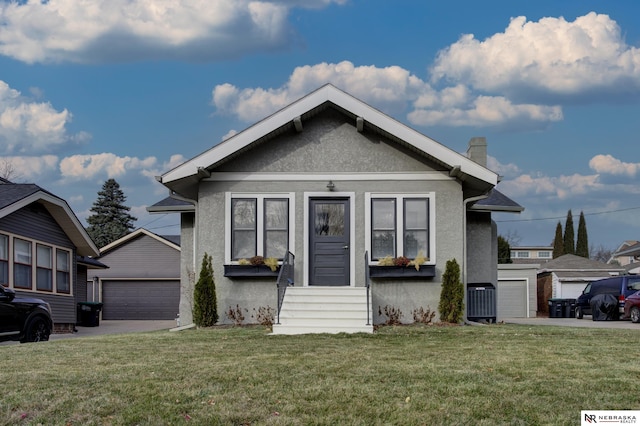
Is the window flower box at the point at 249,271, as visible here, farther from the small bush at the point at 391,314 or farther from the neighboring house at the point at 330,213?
the small bush at the point at 391,314

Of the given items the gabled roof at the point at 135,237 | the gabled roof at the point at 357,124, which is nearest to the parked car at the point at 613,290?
the gabled roof at the point at 357,124

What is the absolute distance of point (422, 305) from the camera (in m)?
17.4

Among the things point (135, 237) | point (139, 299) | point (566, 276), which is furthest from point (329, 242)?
point (566, 276)

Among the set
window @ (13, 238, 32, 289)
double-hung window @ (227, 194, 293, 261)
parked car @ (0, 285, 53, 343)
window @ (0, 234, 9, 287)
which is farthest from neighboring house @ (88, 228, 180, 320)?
double-hung window @ (227, 194, 293, 261)

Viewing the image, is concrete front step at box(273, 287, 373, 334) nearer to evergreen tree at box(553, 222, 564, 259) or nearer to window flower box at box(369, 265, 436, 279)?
window flower box at box(369, 265, 436, 279)

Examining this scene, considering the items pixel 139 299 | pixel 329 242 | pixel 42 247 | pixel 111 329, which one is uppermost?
pixel 329 242

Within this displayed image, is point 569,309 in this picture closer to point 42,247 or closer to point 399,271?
point 399,271

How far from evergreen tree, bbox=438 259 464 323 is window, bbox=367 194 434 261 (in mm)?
771

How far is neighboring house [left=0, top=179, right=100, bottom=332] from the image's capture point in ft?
72.2

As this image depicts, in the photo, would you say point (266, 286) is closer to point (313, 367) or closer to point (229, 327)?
Result: point (229, 327)

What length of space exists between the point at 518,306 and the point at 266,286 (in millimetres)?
20655

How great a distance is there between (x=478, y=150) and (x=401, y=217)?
4.81 m

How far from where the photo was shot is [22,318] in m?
16.1

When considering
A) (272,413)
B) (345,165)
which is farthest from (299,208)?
(272,413)
